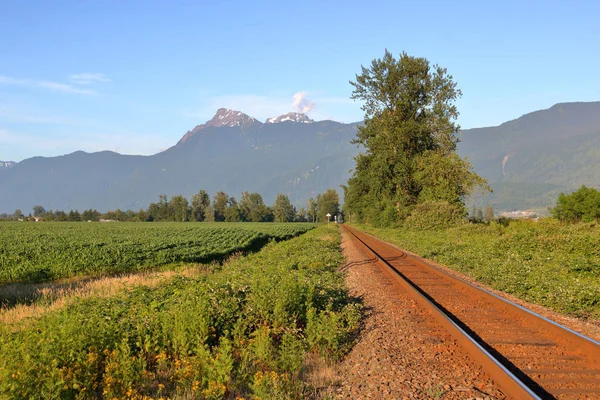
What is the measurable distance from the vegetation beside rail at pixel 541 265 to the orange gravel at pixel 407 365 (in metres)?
3.61

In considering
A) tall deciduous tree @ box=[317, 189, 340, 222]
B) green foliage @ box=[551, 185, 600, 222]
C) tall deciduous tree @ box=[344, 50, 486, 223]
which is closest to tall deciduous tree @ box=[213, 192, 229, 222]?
tall deciduous tree @ box=[317, 189, 340, 222]

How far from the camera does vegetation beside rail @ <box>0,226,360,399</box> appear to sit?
5.04 m

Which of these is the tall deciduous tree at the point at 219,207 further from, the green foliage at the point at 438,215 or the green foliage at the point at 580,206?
the green foliage at the point at 580,206

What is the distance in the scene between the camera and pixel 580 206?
111ft

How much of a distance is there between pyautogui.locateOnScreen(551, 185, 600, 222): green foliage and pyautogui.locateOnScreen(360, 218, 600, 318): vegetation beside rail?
12877 mm

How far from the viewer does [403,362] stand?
242 inches

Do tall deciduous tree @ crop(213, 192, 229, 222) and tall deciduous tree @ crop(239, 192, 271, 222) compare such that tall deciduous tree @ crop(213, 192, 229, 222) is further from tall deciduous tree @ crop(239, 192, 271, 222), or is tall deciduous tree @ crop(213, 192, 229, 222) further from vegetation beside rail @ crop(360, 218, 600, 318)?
vegetation beside rail @ crop(360, 218, 600, 318)

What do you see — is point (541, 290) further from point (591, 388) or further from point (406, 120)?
point (406, 120)

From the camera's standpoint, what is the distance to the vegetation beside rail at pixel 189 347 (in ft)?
16.5

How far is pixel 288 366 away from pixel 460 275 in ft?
35.0

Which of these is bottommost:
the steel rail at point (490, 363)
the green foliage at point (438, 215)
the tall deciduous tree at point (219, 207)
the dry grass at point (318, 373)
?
the dry grass at point (318, 373)

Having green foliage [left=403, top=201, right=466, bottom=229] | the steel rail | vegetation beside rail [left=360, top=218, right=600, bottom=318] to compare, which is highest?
green foliage [left=403, top=201, right=466, bottom=229]

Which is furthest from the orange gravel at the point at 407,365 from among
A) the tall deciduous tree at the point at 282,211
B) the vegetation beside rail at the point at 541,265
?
the tall deciduous tree at the point at 282,211

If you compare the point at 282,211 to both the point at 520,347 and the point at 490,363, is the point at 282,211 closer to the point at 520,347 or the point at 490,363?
the point at 520,347
